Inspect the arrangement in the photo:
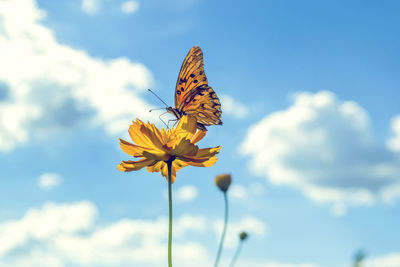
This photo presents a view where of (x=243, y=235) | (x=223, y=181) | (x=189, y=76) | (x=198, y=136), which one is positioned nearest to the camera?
(x=198, y=136)

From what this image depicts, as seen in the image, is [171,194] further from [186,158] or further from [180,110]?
[180,110]

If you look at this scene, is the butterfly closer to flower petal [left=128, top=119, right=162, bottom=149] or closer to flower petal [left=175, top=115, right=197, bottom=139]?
flower petal [left=175, top=115, right=197, bottom=139]

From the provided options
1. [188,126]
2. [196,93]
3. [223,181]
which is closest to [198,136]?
[188,126]

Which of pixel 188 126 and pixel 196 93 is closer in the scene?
pixel 188 126

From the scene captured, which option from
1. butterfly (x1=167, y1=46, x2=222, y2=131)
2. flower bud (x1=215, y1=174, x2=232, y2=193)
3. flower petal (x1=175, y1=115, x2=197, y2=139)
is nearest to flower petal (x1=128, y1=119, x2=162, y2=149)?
flower petal (x1=175, y1=115, x2=197, y2=139)

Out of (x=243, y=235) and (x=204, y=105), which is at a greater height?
(x=204, y=105)

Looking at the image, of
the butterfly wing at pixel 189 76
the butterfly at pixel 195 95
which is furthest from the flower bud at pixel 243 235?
the butterfly wing at pixel 189 76

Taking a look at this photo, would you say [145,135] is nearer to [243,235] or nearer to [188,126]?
[188,126]
